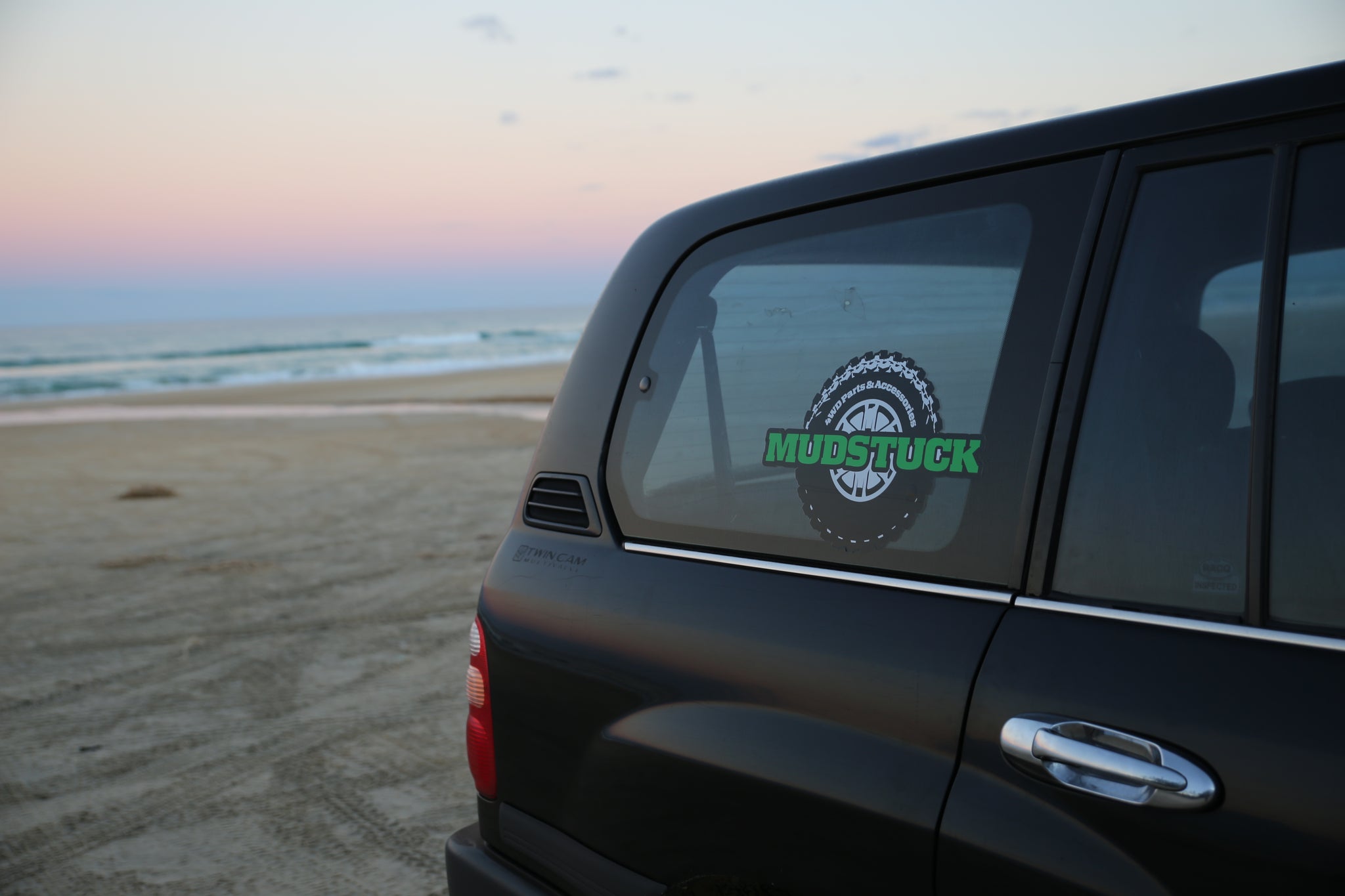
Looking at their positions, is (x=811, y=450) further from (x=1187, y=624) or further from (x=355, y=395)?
(x=355, y=395)

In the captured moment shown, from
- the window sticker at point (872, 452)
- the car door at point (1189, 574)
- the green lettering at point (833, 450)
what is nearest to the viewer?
the car door at point (1189, 574)

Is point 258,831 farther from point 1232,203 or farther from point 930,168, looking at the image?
point 1232,203

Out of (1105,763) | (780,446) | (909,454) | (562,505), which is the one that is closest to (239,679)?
(562,505)

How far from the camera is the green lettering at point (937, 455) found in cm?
147

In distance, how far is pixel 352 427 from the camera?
658 inches

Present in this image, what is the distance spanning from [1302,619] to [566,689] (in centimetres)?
122

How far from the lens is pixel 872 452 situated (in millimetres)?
1555

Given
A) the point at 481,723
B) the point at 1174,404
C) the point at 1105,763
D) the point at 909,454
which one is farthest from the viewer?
the point at 481,723

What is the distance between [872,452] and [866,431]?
4 centimetres

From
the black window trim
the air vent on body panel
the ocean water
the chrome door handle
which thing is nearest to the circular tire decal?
the black window trim

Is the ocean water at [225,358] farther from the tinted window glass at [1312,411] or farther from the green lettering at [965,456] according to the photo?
the tinted window glass at [1312,411]

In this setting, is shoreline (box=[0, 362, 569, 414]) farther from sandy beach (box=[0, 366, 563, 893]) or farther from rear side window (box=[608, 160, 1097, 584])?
rear side window (box=[608, 160, 1097, 584])

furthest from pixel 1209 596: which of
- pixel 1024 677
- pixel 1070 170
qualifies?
pixel 1070 170

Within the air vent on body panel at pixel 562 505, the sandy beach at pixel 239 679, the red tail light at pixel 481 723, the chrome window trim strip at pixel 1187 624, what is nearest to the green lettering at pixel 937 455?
the chrome window trim strip at pixel 1187 624
